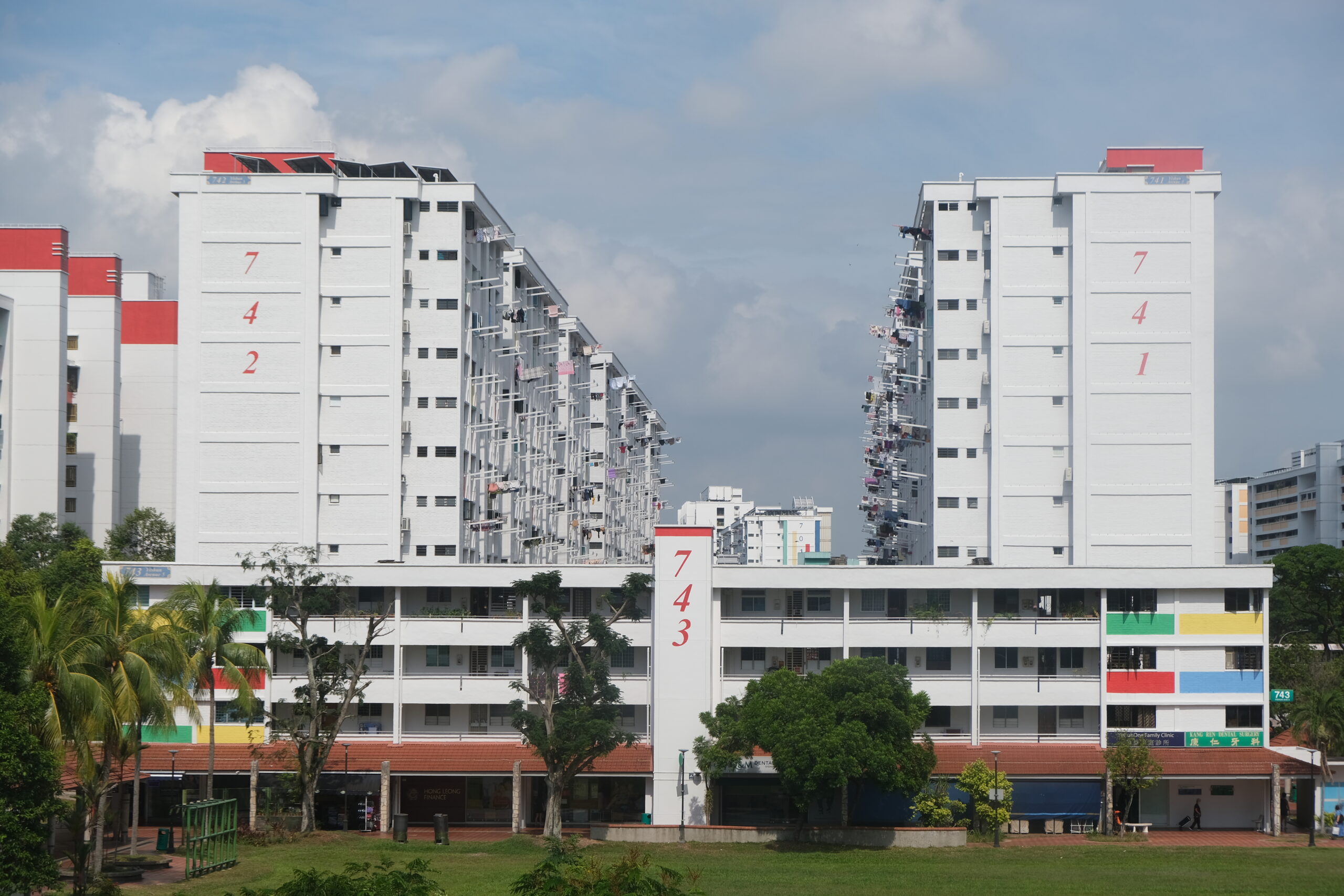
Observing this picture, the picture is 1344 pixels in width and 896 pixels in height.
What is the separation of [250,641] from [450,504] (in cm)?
1609

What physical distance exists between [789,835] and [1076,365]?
34968 mm

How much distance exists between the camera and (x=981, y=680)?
6700 cm

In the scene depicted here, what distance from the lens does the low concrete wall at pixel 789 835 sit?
5991 cm

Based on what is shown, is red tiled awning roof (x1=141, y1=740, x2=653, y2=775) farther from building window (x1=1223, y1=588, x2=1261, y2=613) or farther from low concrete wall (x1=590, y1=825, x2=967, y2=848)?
building window (x1=1223, y1=588, x2=1261, y2=613)

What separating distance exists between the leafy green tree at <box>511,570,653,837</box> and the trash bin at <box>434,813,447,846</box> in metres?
4.35

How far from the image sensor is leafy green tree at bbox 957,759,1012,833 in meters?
60.8

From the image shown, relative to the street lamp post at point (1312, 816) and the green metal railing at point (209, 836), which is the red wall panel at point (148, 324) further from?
the street lamp post at point (1312, 816)

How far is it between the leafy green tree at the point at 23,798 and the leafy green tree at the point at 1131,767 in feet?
145

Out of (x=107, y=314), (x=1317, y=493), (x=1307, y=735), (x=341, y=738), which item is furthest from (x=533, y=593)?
(x=1317, y=493)

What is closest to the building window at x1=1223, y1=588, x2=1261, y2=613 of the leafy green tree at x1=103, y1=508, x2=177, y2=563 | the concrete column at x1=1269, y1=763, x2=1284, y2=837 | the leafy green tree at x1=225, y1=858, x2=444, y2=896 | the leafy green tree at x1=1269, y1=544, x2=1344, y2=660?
the concrete column at x1=1269, y1=763, x2=1284, y2=837

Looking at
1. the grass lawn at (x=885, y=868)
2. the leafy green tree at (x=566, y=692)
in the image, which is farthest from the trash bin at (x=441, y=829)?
the leafy green tree at (x=566, y=692)

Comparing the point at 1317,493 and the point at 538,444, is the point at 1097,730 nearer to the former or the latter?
the point at 538,444

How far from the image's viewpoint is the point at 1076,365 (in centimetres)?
8119

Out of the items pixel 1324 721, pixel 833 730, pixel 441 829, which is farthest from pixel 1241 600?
pixel 441 829
